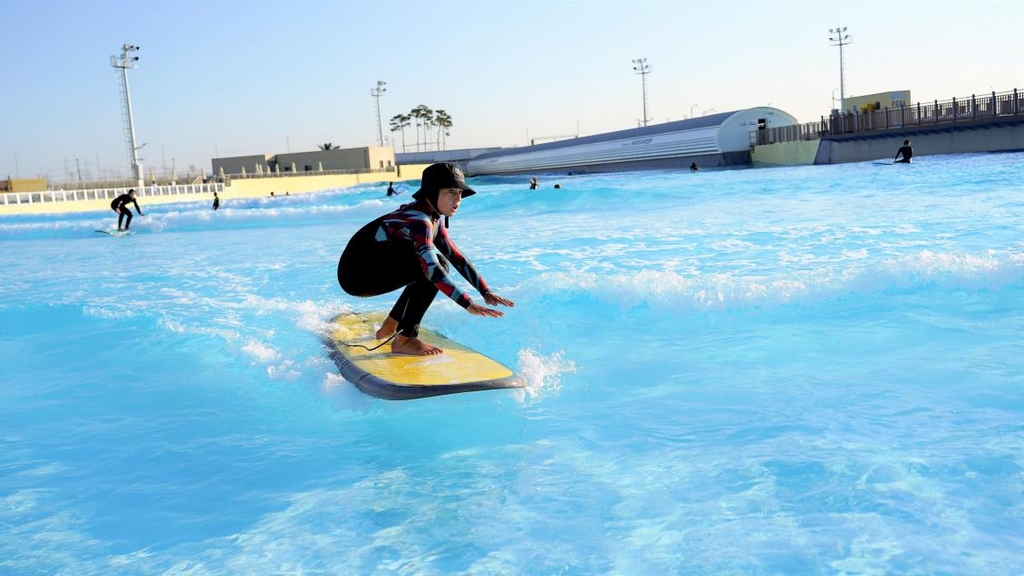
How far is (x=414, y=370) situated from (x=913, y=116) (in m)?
44.9

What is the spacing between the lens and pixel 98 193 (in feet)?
146

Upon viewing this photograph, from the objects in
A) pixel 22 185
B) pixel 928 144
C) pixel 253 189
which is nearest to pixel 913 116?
pixel 928 144

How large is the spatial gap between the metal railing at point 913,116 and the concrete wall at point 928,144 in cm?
65

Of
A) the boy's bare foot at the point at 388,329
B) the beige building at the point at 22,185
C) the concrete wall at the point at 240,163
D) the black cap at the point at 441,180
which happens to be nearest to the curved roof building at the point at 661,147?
the concrete wall at the point at 240,163

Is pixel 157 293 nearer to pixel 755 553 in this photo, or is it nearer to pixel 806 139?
pixel 755 553

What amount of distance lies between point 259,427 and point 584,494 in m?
2.29

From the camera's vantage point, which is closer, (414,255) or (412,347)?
(414,255)

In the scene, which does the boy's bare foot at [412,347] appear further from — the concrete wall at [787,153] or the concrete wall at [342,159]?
the concrete wall at [342,159]

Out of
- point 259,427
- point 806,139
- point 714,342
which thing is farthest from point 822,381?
point 806,139

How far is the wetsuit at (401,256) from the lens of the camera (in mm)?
5027

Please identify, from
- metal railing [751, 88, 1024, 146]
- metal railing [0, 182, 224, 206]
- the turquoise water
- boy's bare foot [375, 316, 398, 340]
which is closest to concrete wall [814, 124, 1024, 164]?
metal railing [751, 88, 1024, 146]

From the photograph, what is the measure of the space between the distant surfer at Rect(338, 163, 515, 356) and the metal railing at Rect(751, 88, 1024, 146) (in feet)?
134

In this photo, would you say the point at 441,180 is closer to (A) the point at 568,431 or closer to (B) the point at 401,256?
(B) the point at 401,256

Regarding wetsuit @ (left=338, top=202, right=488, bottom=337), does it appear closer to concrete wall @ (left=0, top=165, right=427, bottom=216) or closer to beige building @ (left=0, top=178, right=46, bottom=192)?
concrete wall @ (left=0, top=165, right=427, bottom=216)
